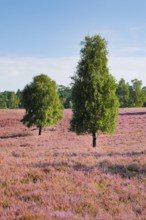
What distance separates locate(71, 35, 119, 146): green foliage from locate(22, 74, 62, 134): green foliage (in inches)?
681

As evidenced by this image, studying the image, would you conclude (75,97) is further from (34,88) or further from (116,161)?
(34,88)

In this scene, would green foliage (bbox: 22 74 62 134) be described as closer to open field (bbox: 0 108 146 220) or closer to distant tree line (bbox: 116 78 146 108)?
open field (bbox: 0 108 146 220)

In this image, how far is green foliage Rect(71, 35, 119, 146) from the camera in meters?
22.6

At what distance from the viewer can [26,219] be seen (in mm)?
7008

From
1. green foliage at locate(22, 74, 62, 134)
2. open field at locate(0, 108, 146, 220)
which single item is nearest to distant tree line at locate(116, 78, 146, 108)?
green foliage at locate(22, 74, 62, 134)

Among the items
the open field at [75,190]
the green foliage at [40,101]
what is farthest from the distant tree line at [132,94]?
the open field at [75,190]

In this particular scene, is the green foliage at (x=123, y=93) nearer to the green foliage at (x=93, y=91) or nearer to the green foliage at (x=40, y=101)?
the green foliage at (x=40, y=101)

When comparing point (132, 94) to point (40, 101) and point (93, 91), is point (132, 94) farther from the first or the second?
point (93, 91)

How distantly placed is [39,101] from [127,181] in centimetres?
3097

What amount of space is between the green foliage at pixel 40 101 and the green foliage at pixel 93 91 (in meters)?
17.3

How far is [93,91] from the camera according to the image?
22609mm

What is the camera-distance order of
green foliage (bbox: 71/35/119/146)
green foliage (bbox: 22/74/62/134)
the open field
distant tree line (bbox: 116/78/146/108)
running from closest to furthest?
the open field
green foliage (bbox: 71/35/119/146)
green foliage (bbox: 22/74/62/134)
distant tree line (bbox: 116/78/146/108)

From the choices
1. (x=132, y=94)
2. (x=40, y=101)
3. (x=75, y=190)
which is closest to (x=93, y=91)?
(x=75, y=190)

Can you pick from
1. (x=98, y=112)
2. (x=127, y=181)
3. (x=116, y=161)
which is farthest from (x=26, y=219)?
(x=98, y=112)
